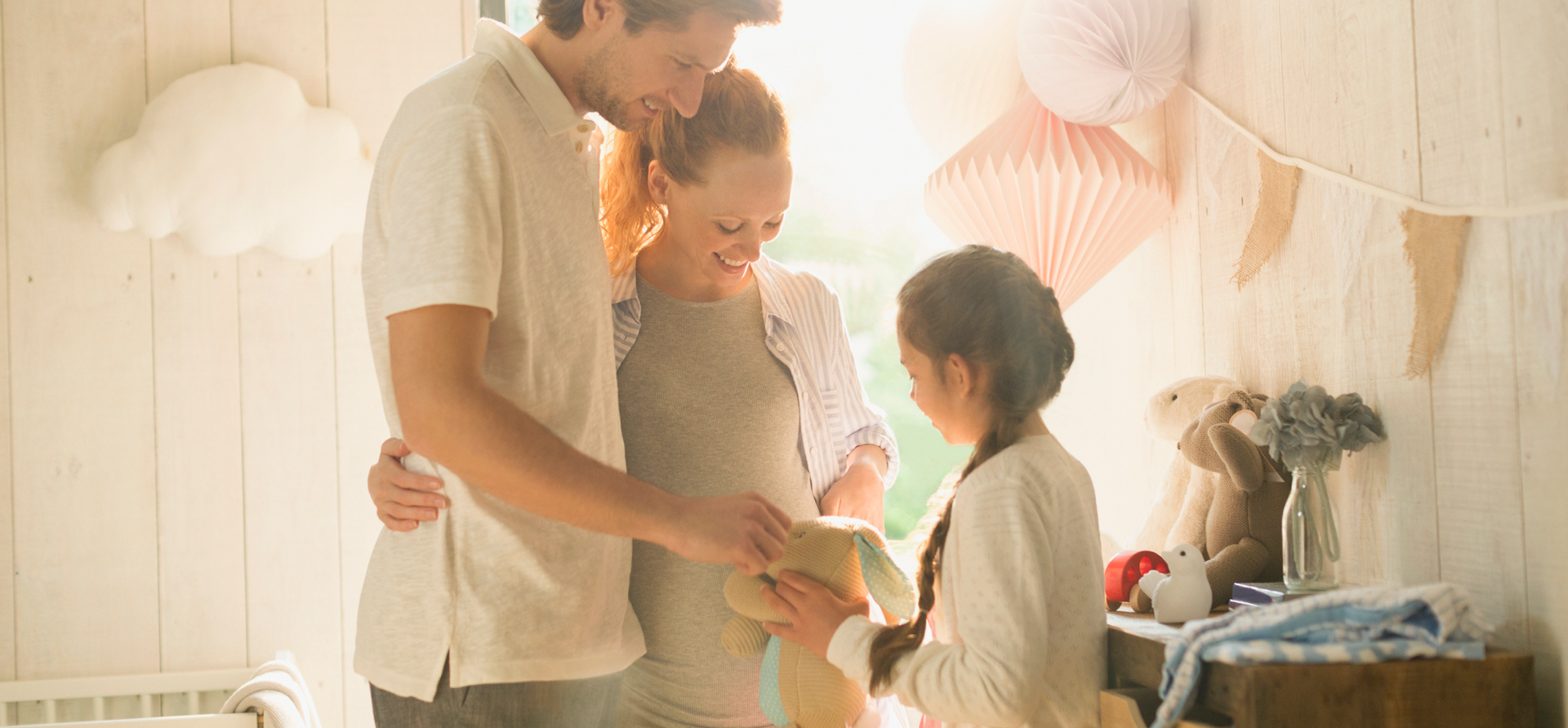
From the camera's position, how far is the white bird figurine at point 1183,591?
3.83ft

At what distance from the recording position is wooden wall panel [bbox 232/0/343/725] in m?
2.14

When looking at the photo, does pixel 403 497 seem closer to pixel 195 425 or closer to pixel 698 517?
pixel 698 517

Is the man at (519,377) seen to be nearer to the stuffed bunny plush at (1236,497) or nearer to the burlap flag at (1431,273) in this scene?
the stuffed bunny plush at (1236,497)

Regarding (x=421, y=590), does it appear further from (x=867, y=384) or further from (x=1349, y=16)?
(x=867, y=384)

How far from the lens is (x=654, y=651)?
1.25 m

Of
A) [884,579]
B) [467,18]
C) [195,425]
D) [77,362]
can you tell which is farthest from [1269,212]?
[77,362]

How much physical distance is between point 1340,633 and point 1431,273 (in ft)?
1.34

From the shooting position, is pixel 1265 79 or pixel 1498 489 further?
pixel 1265 79

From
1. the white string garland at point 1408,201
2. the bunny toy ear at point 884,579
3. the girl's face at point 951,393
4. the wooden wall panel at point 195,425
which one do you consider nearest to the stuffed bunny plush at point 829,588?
the bunny toy ear at point 884,579

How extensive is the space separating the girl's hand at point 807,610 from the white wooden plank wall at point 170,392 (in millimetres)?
1362

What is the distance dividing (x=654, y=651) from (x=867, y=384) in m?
2.22

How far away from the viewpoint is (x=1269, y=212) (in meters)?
1.38

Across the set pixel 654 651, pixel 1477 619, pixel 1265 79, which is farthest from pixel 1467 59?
pixel 654 651

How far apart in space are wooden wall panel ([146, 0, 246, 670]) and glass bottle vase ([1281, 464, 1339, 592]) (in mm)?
1932
